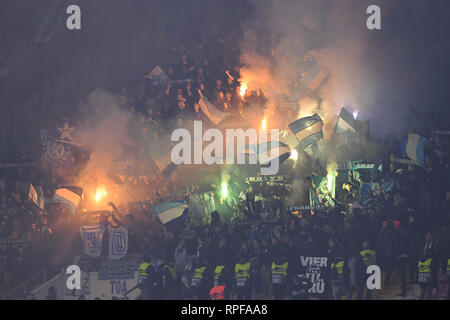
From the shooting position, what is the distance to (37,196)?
38.4ft

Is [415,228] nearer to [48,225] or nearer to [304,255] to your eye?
[304,255]

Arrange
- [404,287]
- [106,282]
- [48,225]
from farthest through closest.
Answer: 1. [48,225]
2. [106,282]
3. [404,287]

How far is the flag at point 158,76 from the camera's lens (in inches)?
512

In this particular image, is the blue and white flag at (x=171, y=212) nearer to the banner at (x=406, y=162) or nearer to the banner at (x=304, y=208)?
the banner at (x=304, y=208)

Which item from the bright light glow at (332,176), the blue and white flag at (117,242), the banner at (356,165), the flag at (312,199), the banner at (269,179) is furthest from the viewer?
the banner at (269,179)

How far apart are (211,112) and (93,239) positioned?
298 cm

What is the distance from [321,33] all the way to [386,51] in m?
1.36

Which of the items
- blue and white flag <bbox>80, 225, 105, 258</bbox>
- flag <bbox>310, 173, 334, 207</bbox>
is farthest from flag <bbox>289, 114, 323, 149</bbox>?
blue and white flag <bbox>80, 225, 105, 258</bbox>

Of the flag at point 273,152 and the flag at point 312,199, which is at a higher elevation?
the flag at point 273,152

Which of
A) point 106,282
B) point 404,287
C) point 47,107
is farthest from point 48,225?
point 404,287

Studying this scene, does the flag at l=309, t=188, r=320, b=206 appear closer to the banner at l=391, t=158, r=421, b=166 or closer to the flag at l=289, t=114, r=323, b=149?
the flag at l=289, t=114, r=323, b=149

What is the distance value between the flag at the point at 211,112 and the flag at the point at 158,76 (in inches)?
47.1

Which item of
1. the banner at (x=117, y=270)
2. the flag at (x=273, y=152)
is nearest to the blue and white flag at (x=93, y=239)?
the banner at (x=117, y=270)

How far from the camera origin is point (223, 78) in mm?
12547
